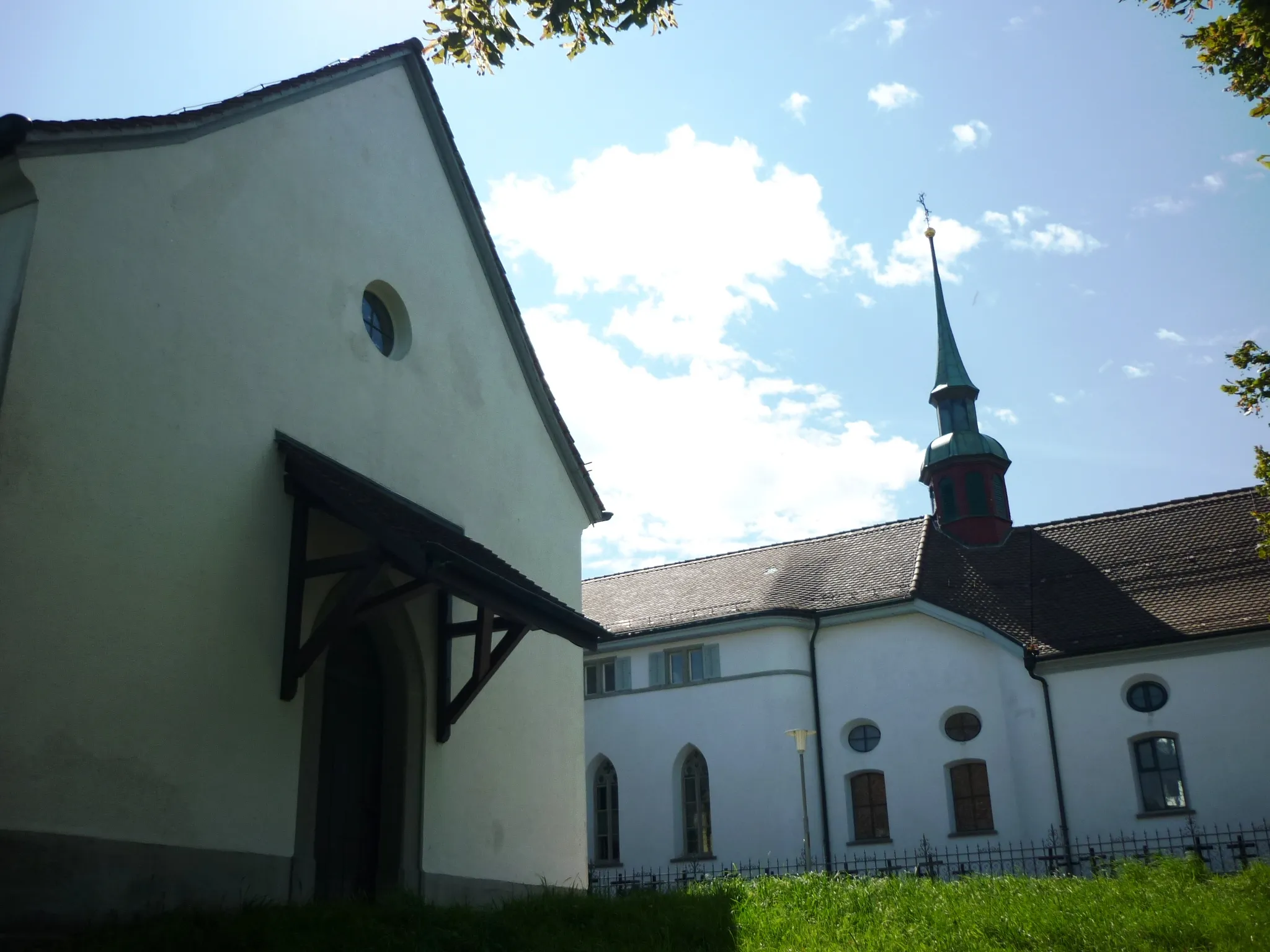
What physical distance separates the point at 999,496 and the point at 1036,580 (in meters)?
4.57

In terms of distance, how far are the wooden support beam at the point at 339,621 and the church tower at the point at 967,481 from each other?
2439 cm

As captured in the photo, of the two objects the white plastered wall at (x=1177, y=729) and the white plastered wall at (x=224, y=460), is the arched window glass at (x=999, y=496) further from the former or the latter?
the white plastered wall at (x=224, y=460)

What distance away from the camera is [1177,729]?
23203mm

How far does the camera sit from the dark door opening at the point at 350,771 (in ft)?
35.4

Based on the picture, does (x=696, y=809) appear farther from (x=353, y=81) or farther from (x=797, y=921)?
(x=353, y=81)

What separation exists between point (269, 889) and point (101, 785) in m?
2.00

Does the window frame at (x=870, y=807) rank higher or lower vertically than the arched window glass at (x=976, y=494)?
lower

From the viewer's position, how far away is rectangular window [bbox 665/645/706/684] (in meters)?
28.7

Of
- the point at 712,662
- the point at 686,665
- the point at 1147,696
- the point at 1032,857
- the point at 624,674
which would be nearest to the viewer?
the point at 1032,857

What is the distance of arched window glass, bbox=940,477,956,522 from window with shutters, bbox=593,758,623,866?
11903 millimetres

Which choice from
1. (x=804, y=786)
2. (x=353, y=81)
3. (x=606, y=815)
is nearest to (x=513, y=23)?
(x=353, y=81)

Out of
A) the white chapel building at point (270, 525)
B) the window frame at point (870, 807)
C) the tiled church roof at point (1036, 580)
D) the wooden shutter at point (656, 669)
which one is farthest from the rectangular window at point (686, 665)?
the white chapel building at point (270, 525)

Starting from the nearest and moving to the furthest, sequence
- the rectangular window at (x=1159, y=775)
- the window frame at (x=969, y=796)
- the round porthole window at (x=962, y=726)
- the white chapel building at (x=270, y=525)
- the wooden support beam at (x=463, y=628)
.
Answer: the white chapel building at (x=270, y=525)
the wooden support beam at (x=463, y=628)
the rectangular window at (x=1159, y=775)
the window frame at (x=969, y=796)
the round porthole window at (x=962, y=726)

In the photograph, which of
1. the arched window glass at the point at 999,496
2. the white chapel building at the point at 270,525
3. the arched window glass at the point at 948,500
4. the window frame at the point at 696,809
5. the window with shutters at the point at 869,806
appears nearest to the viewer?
the white chapel building at the point at 270,525
